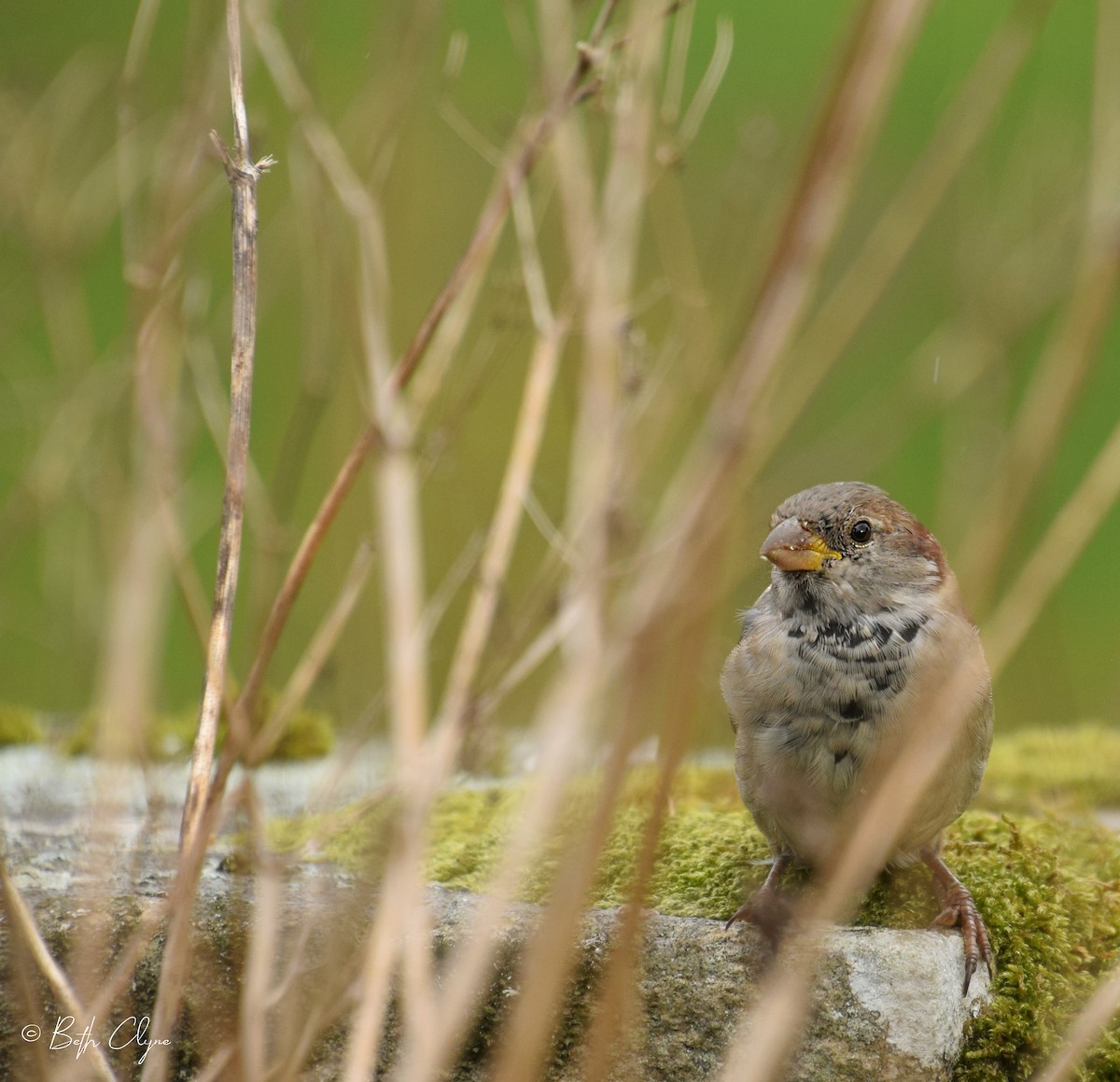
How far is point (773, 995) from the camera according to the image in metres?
0.85

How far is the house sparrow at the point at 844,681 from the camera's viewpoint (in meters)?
1.83

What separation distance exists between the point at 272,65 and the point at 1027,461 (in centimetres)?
136

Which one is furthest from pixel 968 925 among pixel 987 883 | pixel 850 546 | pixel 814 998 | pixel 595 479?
pixel 595 479

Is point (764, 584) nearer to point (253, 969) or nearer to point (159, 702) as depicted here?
point (253, 969)

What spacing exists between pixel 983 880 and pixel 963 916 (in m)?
0.17

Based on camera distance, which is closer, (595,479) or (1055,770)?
(595,479)

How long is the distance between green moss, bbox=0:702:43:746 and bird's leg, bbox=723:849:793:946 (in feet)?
6.48

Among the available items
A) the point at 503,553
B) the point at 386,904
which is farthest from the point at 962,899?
the point at 386,904

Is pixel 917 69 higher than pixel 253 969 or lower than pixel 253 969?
higher

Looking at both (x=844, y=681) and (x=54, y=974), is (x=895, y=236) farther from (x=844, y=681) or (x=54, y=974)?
(x=54, y=974)

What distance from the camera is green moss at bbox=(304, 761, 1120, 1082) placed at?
1722 mm

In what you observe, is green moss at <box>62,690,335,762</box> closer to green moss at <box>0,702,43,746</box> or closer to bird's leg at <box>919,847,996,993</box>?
green moss at <box>0,702,43,746</box>

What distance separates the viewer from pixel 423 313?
233cm

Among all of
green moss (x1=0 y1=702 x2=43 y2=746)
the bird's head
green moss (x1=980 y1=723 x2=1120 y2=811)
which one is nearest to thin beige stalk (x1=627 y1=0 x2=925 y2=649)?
the bird's head
